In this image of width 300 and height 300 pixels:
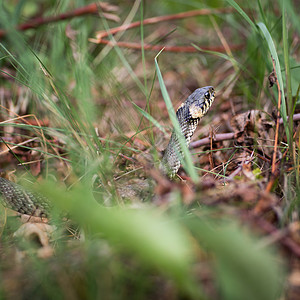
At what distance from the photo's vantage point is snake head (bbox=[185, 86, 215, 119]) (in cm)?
376

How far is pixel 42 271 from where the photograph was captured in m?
1.45

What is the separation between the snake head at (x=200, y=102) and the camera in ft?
12.3

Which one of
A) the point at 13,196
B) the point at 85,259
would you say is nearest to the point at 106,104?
the point at 13,196

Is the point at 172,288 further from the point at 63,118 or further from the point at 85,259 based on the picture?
the point at 63,118

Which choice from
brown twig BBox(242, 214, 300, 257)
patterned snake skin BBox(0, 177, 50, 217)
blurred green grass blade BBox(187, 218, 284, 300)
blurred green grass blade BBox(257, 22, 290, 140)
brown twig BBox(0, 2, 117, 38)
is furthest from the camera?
brown twig BBox(0, 2, 117, 38)

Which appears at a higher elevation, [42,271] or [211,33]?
[42,271]

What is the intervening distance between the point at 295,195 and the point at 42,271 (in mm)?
1406

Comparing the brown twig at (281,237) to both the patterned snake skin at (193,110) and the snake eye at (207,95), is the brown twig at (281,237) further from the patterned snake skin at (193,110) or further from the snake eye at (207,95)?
the snake eye at (207,95)

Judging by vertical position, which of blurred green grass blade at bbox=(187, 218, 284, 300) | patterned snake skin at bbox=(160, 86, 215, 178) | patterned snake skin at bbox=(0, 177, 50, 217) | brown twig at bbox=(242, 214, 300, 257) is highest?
blurred green grass blade at bbox=(187, 218, 284, 300)

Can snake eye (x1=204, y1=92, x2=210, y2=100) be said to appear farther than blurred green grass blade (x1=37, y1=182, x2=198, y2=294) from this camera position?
Yes

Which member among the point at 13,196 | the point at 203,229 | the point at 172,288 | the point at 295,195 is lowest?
the point at 13,196

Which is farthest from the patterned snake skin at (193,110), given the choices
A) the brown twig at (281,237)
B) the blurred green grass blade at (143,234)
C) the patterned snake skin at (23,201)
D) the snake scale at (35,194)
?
the blurred green grass blade at (143,234)

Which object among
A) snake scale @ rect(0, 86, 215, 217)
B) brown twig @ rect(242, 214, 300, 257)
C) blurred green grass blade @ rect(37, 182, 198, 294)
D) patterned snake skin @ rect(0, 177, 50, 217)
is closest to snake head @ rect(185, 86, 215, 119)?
snake scale @ rect(0, 86, 215, 217)

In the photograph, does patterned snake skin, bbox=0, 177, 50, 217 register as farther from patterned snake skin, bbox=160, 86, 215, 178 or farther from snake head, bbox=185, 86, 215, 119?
snake head, bbox=185, 86, 215, 119
